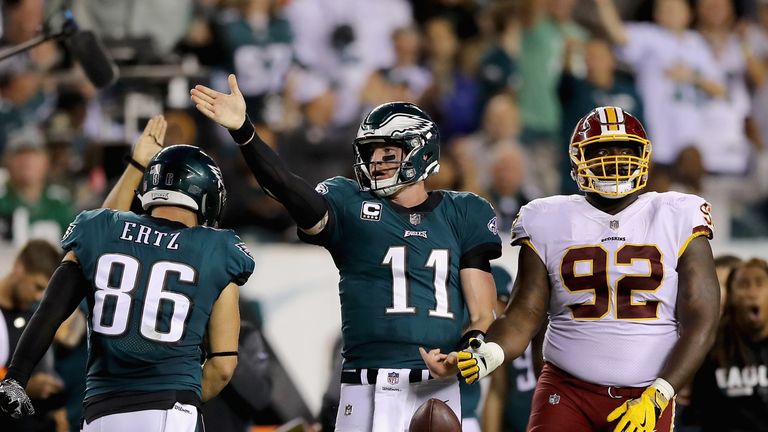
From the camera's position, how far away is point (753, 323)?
6820 millimetres

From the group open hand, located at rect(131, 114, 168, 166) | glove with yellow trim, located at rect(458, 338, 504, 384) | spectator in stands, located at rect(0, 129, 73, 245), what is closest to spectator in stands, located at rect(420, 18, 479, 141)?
spectator in stands, located at rect(0, 129, 73, 245)

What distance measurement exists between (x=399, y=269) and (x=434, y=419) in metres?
→ 0.64

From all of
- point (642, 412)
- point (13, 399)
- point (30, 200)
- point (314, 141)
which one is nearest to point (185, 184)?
point (13, 399)

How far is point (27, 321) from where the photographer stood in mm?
6379

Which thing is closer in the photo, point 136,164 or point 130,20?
point 136,164

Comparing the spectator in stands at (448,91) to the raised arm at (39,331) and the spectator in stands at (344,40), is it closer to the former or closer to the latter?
the spectator in stands at (344,40)

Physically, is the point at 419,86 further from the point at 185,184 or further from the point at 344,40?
the point at 185,184

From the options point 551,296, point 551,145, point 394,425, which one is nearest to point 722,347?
point 551,296

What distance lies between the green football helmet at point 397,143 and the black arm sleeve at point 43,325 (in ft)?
4.01

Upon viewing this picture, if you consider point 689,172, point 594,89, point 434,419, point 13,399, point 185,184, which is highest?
point 594,89

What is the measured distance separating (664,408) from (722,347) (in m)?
2.43

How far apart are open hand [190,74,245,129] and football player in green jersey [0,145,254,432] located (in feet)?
1.32

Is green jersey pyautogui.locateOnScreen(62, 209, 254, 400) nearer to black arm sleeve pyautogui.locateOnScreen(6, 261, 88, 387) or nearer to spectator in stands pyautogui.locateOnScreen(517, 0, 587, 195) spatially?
black arm sleeve pyautogui.locateOnScreen(6, 261, 88, 387)

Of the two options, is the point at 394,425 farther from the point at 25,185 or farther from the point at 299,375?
the point at 25,185
